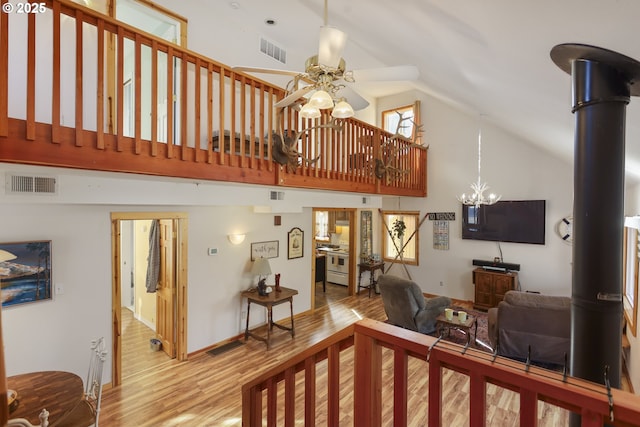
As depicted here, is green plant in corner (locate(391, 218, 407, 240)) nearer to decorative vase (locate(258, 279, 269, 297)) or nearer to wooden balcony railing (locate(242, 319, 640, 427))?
decorative vase (locate(258, 279, 269, 297))

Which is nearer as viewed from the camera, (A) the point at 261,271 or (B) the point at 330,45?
(B) the point at 330,45

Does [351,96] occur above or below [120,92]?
above

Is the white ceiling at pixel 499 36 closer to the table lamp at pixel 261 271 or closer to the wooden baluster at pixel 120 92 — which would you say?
the wooden baluster at pixel 120 92

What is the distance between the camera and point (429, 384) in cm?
100

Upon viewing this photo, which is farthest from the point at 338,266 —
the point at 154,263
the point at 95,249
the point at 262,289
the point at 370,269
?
the point at 95,249

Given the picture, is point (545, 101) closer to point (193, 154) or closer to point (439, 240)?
point (193, 154)

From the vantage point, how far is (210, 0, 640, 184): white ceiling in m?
1.16

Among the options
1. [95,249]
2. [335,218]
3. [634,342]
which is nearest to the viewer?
[634,342]

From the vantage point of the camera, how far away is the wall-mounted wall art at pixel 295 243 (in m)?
5.68

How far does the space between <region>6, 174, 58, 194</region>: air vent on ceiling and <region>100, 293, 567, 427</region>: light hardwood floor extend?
92.1 inches

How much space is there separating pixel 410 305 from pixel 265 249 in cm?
251

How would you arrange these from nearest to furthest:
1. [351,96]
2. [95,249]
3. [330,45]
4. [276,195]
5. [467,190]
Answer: [330,45], [351,96], [95,249], [276,195], [467,190]

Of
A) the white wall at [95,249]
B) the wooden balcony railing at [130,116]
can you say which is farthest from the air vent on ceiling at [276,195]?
the wooden balcony railing at [130,116]

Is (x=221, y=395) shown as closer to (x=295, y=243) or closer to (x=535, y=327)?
(x=295, y=243)
